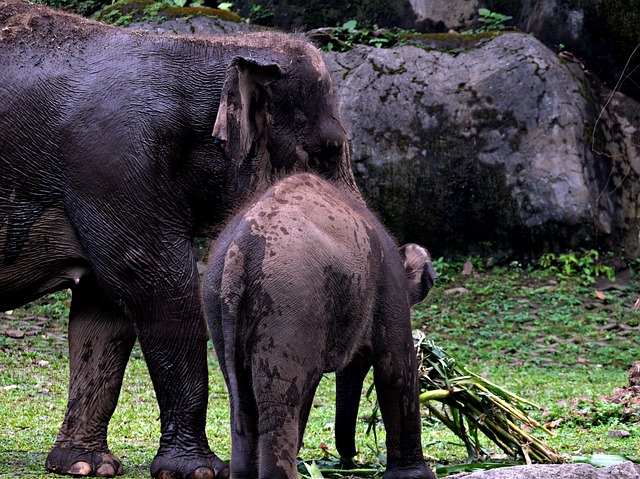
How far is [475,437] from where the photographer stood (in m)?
5.56

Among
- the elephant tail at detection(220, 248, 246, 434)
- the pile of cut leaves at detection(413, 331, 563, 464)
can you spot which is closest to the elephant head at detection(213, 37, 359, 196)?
the elephant tail at detection(220, 248, 246, 434)

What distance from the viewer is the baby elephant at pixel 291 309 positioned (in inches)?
156

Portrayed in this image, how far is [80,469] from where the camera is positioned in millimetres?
5574

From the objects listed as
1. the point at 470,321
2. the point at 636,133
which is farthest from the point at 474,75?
the point at 470,321

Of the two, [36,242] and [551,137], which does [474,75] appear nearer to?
[551,137]

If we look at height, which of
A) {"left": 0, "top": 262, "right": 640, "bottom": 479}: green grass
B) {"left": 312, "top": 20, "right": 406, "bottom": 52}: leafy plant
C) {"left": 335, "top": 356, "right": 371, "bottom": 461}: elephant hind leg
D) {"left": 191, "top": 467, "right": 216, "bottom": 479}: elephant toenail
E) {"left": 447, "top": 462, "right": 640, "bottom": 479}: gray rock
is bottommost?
{"left": 0, "top": 262, "right": 640, "bottom": 479}: green grass

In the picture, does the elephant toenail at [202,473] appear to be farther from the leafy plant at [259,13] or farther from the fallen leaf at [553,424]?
the leafy plant at [259,13]

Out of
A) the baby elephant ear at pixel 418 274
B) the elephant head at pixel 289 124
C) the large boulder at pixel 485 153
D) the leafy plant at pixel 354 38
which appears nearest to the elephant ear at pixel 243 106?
the elephant head at pixel 289 124

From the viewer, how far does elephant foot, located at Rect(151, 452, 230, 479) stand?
532 cm

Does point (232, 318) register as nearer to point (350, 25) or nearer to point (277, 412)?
point (277, 412)

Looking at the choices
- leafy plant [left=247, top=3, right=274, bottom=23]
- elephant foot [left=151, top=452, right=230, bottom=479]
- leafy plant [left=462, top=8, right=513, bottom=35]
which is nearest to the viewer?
elephant foot [left=151, top=452, right=230, bottom=479]

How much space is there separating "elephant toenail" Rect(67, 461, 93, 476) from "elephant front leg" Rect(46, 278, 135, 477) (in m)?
0.06

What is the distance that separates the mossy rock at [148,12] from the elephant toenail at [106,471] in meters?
8.55

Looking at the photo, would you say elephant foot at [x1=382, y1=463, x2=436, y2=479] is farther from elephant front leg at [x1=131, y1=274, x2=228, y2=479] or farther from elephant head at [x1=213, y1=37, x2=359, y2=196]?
elephant head at [x1=213, y1=37, x2=359, y2=196]
